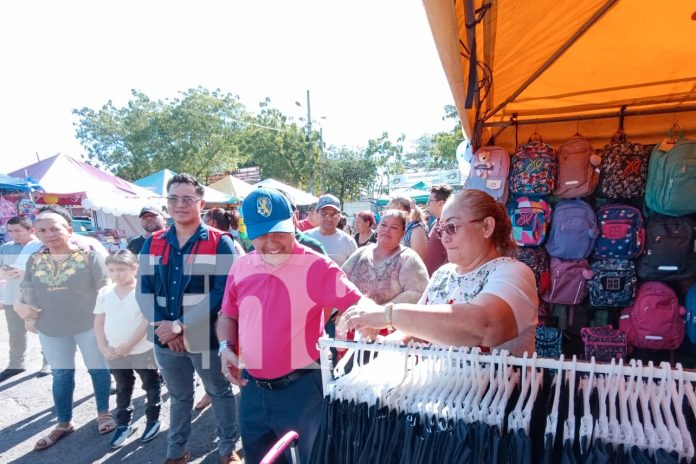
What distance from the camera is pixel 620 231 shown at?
118 inches

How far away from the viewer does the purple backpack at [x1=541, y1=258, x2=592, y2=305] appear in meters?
3.16

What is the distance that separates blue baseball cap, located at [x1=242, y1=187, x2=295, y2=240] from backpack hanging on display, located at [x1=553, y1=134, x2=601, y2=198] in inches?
99.4

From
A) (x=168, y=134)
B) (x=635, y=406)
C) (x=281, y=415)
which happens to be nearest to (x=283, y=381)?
(x=281, y=415)

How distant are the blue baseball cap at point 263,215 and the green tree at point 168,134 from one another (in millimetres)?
28317

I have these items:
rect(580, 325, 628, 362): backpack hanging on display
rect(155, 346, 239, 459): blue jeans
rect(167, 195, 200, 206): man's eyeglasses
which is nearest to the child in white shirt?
rect(155, 346, 239, 459): blue jeans

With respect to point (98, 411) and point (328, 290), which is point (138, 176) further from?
point (328, 290)

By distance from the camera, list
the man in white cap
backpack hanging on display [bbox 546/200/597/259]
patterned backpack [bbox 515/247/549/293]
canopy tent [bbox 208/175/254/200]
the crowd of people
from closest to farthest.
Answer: the crowd of people, backpack hanging on display [bbox 546/200/597/259], patterned backpack [bbox 515/247/549/293], the man in white cap, canopy tent [bbox 208/175/254/200]

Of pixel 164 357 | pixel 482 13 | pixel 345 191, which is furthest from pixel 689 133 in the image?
pixel 345 191

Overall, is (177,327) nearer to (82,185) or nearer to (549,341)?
(549,341)

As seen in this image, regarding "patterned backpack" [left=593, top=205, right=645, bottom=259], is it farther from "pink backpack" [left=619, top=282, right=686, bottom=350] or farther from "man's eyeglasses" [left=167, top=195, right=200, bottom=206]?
"man's eyeglasses" [left=167, top=195, right=200, bottom=206]

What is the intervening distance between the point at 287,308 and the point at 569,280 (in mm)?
→ 2541

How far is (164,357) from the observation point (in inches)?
101

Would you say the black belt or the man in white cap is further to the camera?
the man in white cap

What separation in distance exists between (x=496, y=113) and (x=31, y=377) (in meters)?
5.84
